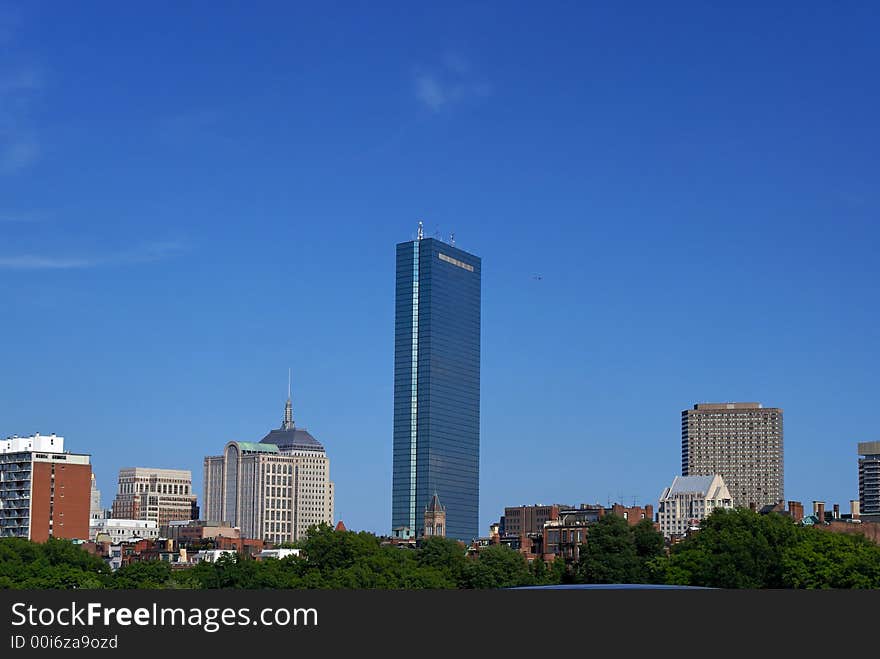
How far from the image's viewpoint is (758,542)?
429 ft

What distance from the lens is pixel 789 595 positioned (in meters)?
46.3

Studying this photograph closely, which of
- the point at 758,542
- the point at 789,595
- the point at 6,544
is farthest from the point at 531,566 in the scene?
the point at 789,595

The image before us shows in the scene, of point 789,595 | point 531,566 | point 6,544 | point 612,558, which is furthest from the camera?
point 6,544

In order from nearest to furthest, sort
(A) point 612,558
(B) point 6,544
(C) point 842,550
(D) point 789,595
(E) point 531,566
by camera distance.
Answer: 1. (D) point 789,595
2. (C) point 842,550
3. (A) point 612,558
4. (E) point 531,566
5. (B) point 6,544

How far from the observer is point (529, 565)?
175000mm

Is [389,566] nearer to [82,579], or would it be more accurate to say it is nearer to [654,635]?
[82,579]

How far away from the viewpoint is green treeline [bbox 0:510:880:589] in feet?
415

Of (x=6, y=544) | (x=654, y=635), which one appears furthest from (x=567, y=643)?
(x=6, y=544)

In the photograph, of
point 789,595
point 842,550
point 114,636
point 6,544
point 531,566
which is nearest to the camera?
point 114,636

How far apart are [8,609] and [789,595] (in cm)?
2407

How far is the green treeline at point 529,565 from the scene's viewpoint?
126500 mm

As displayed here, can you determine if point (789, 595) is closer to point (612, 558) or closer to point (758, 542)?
point (758, 542)

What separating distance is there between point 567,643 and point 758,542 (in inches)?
3528

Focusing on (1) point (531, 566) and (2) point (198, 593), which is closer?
(2) point (198, 593)
